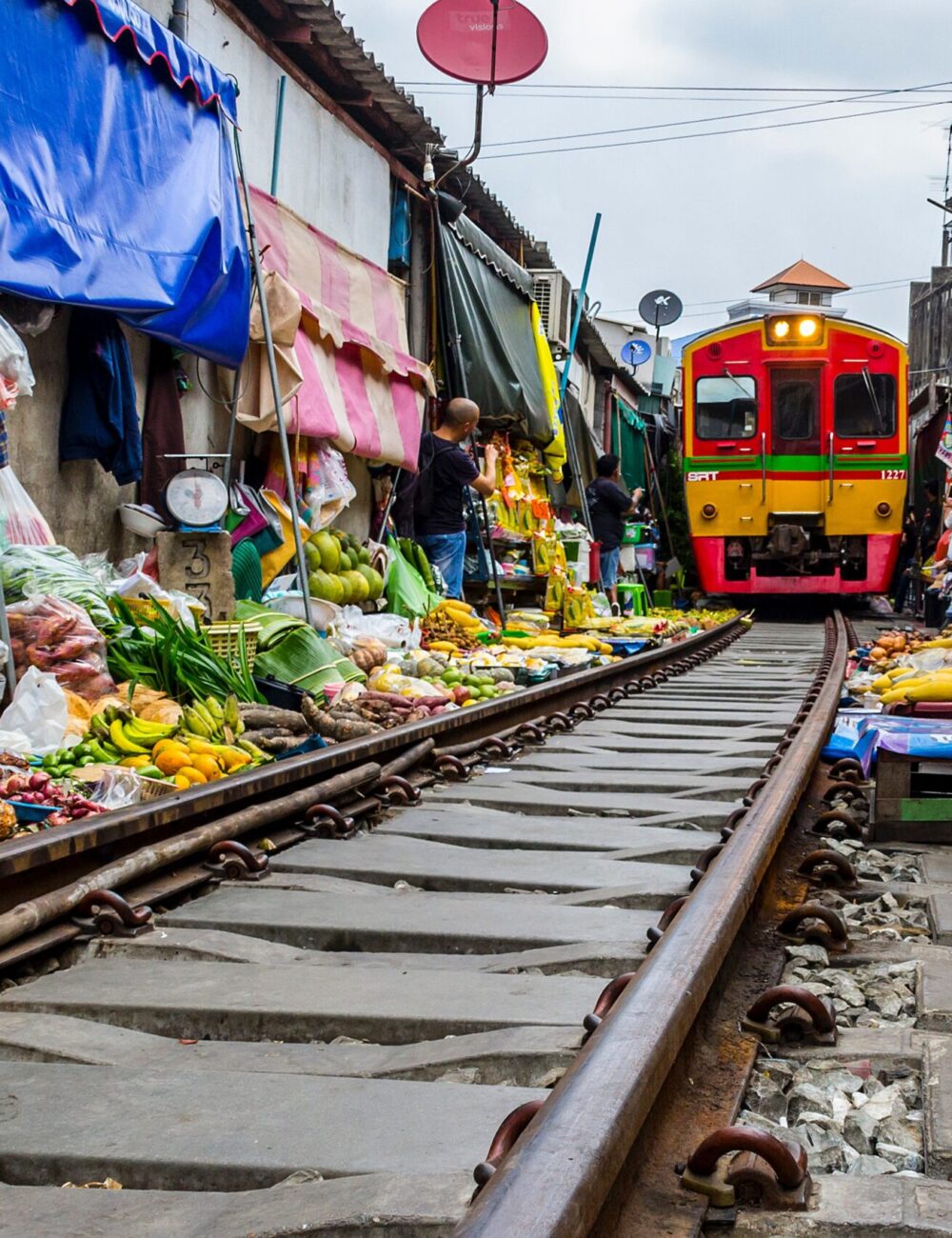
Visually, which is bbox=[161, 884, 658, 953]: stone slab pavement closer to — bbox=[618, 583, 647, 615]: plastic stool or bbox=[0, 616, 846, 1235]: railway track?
bbox=[0, 616, 846, 1235]: railway track

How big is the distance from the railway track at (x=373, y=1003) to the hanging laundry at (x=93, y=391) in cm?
287

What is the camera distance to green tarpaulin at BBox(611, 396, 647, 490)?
24.6m

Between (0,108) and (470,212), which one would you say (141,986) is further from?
(470,212)

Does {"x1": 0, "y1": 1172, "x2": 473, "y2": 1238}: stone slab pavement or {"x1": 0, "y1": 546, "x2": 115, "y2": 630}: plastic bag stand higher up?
{"x1": 0, "y1": 546, "x2": 115, "y2": 630}: plastic bag

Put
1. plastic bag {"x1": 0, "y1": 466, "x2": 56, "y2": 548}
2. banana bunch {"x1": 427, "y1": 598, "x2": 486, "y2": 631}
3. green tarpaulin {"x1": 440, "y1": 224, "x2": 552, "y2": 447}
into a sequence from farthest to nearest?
green tarpaulin {"x1": 440, "y1": 224, "x2": 552, "y2": 447} < banana bunch {"x1": 427, "y1": 598, "x2": 486, "y2": 631} < plastic bag {"x1": 0, "y1": 466, "x2": 56, "y2": 548}

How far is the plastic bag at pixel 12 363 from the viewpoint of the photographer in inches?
224

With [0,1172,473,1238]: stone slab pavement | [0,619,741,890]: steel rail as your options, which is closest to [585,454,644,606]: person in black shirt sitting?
[0,619,741,890]: steel rail

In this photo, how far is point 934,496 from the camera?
1992cm

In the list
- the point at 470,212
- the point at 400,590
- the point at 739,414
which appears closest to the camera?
the point at 400,590

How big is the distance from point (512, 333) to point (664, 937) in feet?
41.2

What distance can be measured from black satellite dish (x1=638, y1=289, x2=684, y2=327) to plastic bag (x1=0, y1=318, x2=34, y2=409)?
843 inches

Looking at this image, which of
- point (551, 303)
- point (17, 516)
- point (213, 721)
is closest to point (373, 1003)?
point (213, 721)

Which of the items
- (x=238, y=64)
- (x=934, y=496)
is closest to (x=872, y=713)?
(x=238, y=64)

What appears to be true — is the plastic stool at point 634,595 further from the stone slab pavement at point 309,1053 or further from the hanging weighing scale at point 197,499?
the stone slab pavement at point 309,1053
